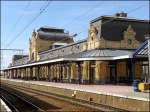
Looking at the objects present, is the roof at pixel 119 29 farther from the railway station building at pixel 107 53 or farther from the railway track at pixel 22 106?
the railway track at pixel 22 106

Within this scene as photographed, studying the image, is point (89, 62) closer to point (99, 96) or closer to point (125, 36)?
point (125, 36)

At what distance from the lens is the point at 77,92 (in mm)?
29719

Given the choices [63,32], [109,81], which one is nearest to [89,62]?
[109,81]

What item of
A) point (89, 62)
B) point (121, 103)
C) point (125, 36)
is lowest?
point (121, 103)

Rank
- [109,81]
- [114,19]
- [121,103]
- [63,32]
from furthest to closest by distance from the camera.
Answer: [63,32] < [114,19] < [109,81] < [121,103]

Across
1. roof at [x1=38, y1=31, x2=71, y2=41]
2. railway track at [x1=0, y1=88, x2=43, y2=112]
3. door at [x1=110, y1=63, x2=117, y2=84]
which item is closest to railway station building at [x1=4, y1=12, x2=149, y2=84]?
door at [x1=110, y1=63, x2=117, y2=84]

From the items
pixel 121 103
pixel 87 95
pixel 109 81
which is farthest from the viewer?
pixel 109 81

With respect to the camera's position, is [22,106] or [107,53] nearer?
[22,106]

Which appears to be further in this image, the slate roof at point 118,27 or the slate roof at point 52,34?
Result: the slate roof at point 52,34

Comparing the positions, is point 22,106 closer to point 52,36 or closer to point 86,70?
point 86,70

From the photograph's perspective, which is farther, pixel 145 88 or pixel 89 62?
pixel 89 62

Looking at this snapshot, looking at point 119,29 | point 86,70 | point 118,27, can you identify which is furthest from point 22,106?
point 118,27

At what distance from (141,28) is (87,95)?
29379 mm

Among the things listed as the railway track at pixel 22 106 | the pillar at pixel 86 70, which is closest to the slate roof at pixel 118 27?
the pillar at pixel 86 70
